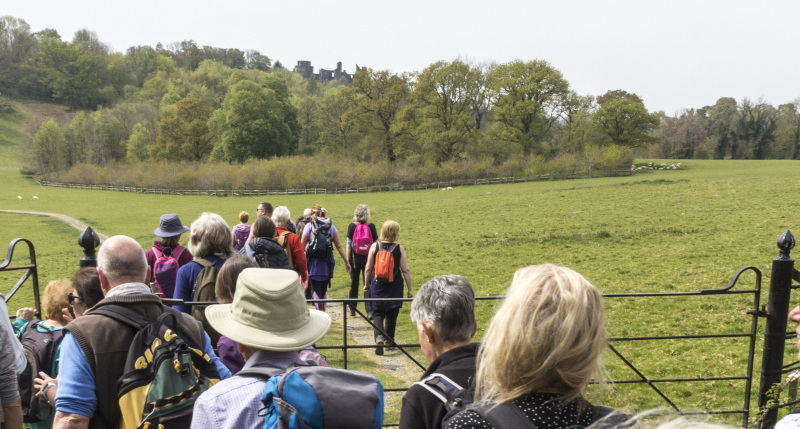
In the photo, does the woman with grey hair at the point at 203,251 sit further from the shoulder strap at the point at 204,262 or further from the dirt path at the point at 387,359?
the dirt path at the point at 387,359

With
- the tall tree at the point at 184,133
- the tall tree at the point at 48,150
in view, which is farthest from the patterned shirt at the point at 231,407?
the tall tree at the point at 48,150

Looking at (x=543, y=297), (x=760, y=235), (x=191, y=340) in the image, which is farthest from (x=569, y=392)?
(x=760, y=235)

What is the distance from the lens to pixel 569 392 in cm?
189

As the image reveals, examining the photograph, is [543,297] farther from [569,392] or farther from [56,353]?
[56,353]

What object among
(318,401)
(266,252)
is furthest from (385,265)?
(318,401)

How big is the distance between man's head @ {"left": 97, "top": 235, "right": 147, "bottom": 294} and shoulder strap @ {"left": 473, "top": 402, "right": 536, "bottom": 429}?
7.76ft

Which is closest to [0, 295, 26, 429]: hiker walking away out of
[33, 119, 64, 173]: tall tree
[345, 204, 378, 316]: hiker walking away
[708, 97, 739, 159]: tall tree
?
[345, 204, 378, 316]: hiker walking away

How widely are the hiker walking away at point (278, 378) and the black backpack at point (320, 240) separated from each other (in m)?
7.03

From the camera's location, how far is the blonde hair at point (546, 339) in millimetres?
1830

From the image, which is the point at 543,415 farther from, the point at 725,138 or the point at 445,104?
the point at 725,138

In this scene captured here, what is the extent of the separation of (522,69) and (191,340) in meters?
65.7

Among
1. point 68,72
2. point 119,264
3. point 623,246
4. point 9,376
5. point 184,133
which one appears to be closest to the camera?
point 119,264

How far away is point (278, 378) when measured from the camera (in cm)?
226

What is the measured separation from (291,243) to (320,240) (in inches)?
60.6
